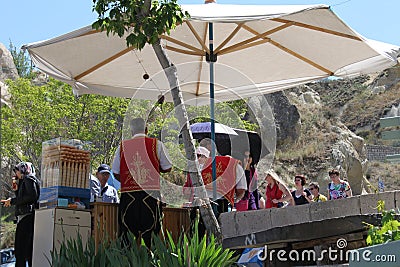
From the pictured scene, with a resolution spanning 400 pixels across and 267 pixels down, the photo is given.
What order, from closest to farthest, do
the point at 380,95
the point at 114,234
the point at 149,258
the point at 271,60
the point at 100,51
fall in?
the point at 149,258, the point at 114,234, the point at 100,51, the point at 271,60, the point at 380,95

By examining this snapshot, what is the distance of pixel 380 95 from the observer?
5084 centimetres

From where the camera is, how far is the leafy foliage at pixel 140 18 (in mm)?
6488

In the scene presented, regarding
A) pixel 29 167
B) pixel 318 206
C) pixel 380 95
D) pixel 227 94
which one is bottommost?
pixel 318 206

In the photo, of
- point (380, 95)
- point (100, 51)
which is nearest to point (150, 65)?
point (100, 51)

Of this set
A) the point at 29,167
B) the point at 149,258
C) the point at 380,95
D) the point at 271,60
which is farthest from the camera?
the point at 380,95

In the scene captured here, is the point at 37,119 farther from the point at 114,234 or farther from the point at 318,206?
the point at 318,206

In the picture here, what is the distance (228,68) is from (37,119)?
1527cm

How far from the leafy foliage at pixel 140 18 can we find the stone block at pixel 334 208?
7.37 ft

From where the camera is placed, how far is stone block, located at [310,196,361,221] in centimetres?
563

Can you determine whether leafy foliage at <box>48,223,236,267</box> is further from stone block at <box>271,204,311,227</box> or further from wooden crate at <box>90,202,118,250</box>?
wooden crate at <box>90,202,118,250</box>

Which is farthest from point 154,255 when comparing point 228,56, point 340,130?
point 340,130

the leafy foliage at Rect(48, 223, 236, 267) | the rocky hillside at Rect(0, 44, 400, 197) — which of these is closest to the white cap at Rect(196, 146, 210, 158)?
the leafy foliage at Rect(48, 223, 236, 267)

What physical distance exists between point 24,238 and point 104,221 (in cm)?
121

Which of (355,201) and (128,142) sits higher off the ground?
(128,142)
